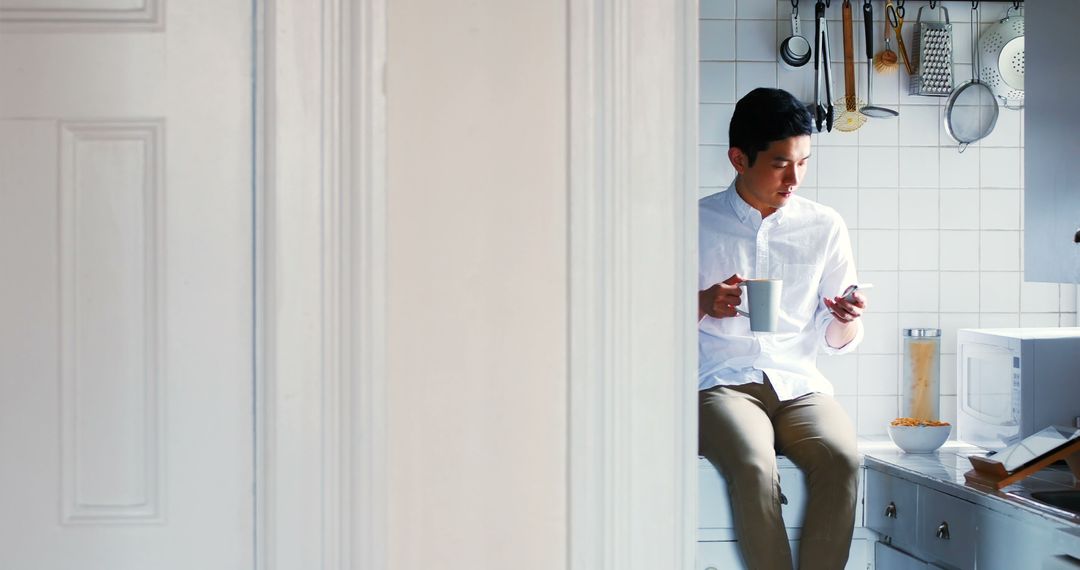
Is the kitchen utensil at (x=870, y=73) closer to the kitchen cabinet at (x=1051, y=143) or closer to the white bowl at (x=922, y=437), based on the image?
the kitchen cabinet at (x=1051, y=143)

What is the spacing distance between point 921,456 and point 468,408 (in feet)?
6.59

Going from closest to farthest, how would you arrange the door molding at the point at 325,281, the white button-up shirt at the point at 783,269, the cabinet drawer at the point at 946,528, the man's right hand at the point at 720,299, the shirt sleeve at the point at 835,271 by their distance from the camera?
1. the door molding at the point at 325,281
2. the cabinet drawer at the point at 946,528
3. the man's right hand at the point at 720,299
4. the white button-up shirt at the point at 783,269
5. the shirt sleeve at the point at 835,271

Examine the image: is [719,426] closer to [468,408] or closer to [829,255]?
[829,255]

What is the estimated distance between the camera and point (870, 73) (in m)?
2.88

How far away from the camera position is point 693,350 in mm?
889

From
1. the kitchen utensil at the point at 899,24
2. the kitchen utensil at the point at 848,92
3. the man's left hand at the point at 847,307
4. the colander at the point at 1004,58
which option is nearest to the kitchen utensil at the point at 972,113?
the colander at the point at 1004,58

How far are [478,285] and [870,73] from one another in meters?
2.30

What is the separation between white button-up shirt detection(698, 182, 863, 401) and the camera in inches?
96.0

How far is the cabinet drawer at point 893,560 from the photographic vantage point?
93.7 inches

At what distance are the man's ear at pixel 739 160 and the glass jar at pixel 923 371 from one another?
0.72 metres

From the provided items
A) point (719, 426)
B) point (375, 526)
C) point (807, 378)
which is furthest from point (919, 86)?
point (375, 526)

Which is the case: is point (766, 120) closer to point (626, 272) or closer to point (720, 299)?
point (720, 299)

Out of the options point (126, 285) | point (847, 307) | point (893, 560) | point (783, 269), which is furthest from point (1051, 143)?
point (126, 285)

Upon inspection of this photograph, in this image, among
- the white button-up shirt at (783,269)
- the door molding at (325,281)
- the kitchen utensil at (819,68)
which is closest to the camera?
the door molding at (325,281)
